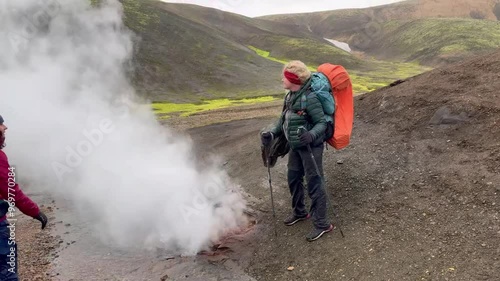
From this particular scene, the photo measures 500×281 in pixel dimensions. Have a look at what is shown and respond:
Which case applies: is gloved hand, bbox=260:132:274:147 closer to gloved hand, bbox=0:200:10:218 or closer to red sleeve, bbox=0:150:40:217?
red sleeve, bbox=0:150:40:217

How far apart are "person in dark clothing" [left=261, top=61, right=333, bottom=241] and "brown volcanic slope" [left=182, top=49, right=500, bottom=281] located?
343 millimetres

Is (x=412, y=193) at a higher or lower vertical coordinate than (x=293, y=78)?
lower

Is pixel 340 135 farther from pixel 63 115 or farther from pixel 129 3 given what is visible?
pixel 129 3

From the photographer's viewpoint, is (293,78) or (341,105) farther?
(341,105)

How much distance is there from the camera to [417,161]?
7648mm

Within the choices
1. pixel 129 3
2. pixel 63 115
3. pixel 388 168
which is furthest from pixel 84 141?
pixel 129 3

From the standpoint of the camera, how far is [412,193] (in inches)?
265

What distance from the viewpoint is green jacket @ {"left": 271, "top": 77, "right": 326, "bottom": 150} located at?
5.59m

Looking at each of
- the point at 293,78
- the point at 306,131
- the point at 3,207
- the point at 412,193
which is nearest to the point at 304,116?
the point at 306,131

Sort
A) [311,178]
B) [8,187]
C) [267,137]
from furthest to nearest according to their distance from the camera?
[267,137] → [311,178] → [8,187]

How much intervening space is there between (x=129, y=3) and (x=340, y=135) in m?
62.2

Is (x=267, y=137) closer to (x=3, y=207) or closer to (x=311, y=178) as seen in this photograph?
(x=311, y=178)

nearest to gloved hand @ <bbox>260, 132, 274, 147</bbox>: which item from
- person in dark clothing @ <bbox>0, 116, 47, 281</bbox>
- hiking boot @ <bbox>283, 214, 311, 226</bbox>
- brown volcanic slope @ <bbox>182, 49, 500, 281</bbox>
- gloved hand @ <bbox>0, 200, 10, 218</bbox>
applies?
hiking boot @ <bbox>283, 214, 311, 226</bbox>

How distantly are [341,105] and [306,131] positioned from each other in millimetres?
774
